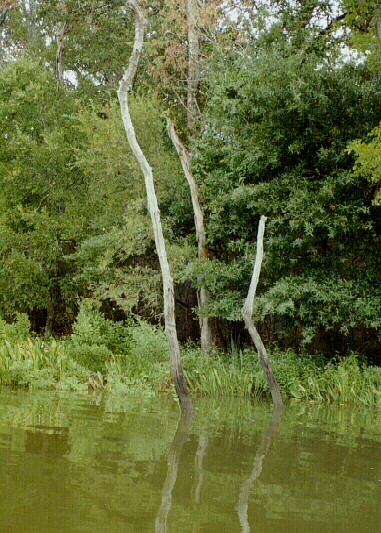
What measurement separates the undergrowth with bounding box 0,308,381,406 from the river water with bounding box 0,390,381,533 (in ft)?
9.84

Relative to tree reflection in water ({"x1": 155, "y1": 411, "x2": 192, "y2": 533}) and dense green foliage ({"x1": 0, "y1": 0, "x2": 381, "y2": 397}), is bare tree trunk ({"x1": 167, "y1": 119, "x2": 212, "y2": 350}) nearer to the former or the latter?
dense green foliage ({"x1": 0, "y1": 0, "x2": 381, "y2": 397})

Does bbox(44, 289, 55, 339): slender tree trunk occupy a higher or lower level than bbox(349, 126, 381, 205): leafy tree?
lower

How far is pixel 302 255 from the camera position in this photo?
15305 mm

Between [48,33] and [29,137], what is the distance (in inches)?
477

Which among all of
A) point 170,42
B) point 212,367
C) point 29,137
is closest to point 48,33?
point 29,137

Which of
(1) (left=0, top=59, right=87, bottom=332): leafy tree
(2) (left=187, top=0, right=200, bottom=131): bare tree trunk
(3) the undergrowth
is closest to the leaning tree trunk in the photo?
(3) the undergrowth

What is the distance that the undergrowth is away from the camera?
13.2 meters

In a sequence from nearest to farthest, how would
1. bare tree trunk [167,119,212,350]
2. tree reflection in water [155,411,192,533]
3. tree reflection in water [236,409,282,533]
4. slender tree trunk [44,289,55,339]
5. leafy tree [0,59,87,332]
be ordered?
tree reflection in water [155,411,192,533] < tree reflection in water [236,409,282,533] < bare tree trunk [167,119,212,350] < leafy tree [0,59,87,332] < slender tree trunk [44,289,55,339]

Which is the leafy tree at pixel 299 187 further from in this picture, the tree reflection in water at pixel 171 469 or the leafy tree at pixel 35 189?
the leafy tree at pixel 35 189

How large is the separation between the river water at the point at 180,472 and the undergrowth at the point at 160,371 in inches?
118

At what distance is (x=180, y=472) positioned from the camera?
5.80m

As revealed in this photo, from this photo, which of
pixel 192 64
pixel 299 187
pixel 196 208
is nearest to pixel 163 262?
pixel 299 187

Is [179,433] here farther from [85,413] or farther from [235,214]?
[235,214]

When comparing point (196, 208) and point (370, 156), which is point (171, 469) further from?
point (196, 208)
